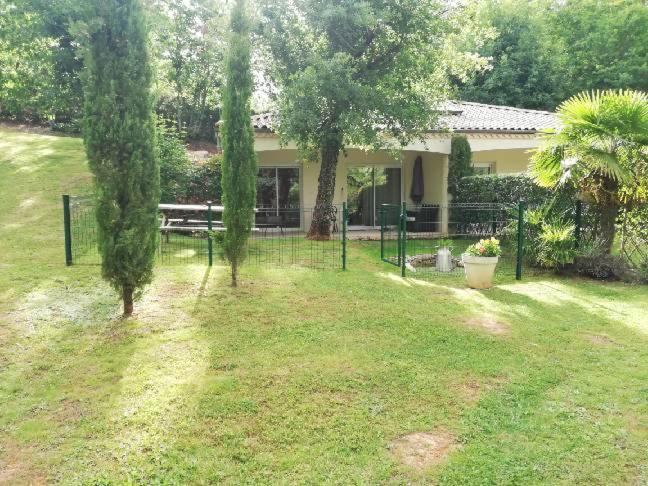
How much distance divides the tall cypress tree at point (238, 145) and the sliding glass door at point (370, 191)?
32.3 feet

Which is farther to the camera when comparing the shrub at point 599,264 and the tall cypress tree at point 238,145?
the shrub at point 599,264

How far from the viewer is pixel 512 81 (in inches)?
1134

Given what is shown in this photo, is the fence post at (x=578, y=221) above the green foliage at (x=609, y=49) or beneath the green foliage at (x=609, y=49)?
beneath

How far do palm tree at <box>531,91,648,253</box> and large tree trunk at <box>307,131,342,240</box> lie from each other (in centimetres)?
579

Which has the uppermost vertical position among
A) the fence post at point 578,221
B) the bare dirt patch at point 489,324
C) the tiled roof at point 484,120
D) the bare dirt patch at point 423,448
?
the tiled roof at point 484,120

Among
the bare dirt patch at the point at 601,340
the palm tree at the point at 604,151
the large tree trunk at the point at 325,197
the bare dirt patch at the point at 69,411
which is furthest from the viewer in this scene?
the large tree trunk at the point at 325,197

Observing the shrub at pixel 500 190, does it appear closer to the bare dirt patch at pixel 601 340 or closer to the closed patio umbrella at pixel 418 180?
the closed patio umbrella at pixel 418 180

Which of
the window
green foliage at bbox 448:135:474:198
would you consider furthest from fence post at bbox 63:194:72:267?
the window

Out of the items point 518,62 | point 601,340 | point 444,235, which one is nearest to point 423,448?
point 601,340

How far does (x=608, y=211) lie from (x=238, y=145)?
7.51m

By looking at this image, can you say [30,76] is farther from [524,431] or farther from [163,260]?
[524,431]

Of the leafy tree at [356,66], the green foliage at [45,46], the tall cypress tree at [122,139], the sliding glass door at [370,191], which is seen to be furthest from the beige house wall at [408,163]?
the tall cypress tree at [122,139]

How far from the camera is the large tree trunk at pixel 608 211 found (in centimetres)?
980

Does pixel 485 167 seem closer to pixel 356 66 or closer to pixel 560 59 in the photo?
pixel 356 66
